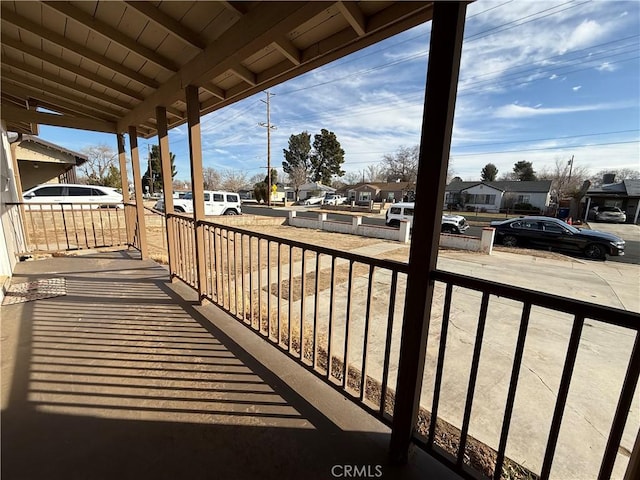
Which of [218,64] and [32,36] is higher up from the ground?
[32,36]

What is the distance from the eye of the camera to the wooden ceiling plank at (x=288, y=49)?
171 cm

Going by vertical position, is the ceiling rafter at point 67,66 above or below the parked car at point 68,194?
above

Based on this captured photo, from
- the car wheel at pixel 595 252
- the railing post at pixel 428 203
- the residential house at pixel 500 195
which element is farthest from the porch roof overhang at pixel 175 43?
the residential house at pixel 500 195

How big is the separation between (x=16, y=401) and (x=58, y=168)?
42.1 feet

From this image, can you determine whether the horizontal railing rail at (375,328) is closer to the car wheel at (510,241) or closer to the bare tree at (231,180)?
the car wheel at (510,241)

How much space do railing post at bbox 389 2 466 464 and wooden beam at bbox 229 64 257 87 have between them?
1.69 m

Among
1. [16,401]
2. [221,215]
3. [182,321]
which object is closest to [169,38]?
[182,321]

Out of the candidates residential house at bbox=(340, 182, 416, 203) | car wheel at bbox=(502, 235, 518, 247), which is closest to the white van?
car wheel at bbox=(502, 235, 518, 247)

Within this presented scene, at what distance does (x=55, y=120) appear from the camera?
3680mm

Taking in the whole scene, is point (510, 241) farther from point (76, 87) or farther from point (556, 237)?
point (76, 87)

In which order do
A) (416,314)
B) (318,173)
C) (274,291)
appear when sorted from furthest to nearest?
(318,173)
(274,291)
(416,314)

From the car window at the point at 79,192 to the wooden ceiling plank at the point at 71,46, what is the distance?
8.76 m

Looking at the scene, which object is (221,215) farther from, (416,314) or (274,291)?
(416,314)

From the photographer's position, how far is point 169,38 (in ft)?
6.78
